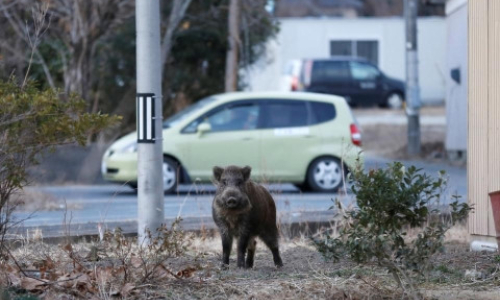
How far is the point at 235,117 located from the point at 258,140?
596 millimetres

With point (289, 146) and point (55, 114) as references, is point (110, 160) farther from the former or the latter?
point (55, 114)

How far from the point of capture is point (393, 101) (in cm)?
3919

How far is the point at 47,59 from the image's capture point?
962 inches

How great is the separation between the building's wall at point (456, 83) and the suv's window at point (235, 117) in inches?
200

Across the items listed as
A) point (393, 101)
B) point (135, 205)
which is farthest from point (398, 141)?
point (135, 205)

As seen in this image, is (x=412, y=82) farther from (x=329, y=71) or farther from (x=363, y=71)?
(x=363, y=71)

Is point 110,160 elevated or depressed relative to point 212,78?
depressed

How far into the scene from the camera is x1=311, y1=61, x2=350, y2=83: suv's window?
123 feet

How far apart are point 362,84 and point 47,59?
16623 millimetres

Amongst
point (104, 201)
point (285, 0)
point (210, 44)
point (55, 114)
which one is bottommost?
point (104, 201)

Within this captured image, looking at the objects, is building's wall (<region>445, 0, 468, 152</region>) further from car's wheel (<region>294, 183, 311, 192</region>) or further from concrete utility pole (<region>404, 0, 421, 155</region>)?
car's wheel (<region>294, 183, 311, 192</region>)

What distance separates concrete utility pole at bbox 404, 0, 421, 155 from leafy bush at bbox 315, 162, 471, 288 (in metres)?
17.5

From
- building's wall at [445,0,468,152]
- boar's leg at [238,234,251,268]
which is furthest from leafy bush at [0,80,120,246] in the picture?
building's wall at [445,0,468,152]

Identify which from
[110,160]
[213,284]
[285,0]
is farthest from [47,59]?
[285,0]
